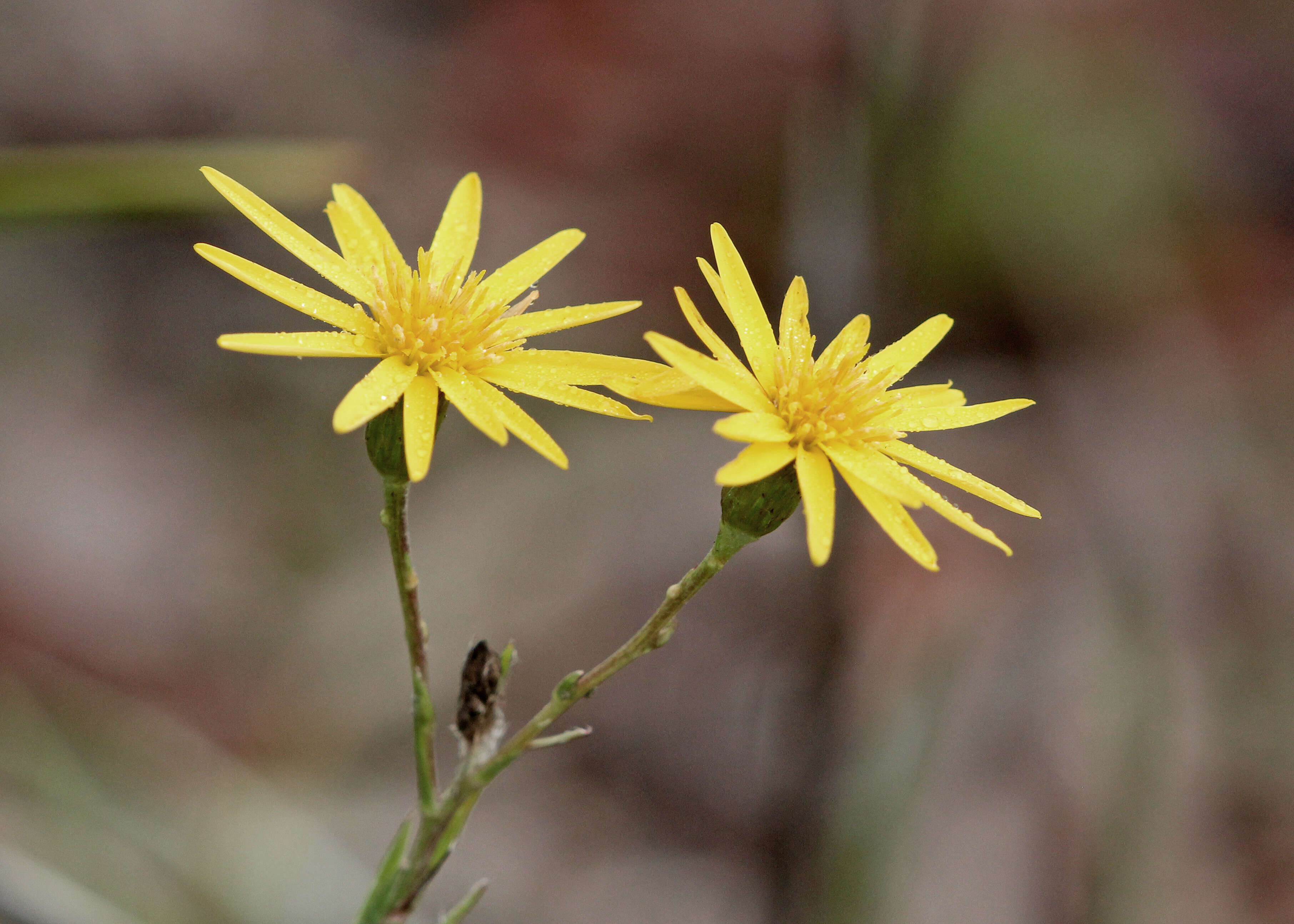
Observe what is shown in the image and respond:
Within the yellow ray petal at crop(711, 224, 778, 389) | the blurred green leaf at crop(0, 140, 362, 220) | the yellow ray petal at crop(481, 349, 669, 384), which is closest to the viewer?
the yellow ray petal at crop(481, 349, 669, 384)

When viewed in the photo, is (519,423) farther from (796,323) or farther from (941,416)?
(941,416)

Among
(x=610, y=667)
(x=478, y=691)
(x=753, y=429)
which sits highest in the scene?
(x=753, y=429)

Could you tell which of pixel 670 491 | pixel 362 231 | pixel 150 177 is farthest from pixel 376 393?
pixel 670 491

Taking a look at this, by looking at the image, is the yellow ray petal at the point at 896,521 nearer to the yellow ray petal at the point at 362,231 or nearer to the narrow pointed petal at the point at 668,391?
the narrow pointed petal at the point at 668,391

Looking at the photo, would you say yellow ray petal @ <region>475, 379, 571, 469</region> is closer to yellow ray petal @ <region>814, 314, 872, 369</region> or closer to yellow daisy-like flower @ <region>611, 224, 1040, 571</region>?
yellow daisy-like flower @ <region>611, 224, 1040, 571</region>

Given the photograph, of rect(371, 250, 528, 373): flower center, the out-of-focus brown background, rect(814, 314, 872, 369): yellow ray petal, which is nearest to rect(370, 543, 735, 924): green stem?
rect(371, 250, 528, 373): flower center

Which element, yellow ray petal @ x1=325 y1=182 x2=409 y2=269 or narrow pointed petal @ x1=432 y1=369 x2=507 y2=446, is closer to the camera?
narrow pointed petal @ x1=432 y1=369 x2=507 y2=446
